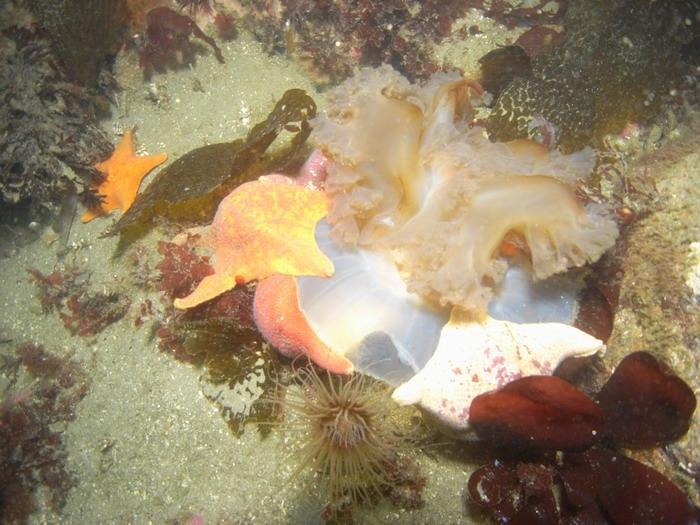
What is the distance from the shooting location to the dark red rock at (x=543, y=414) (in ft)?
9.04

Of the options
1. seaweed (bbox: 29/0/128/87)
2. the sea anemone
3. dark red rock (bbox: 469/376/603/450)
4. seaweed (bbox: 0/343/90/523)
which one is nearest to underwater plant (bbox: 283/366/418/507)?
the sea anemone

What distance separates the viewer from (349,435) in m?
2.98

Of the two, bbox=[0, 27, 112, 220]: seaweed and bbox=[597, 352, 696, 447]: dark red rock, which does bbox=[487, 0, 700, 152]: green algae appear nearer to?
bbox=[597, 352, 696, 447]: dark red rock

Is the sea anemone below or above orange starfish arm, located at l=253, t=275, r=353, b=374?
below

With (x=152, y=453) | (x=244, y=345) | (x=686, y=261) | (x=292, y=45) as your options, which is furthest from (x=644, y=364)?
(x=292, y=45)

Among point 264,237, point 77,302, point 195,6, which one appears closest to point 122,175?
point 77,302

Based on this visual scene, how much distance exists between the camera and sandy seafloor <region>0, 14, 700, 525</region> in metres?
3.40

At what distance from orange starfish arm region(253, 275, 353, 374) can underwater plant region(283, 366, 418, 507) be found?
4.3 inches

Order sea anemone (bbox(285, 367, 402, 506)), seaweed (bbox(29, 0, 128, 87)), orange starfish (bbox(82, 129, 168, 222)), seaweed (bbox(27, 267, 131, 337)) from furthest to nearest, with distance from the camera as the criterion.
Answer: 1. seaweed (bbox(29, 0, 128, 87))
2. orange starfish (bbox(82, 129, 168, 222))
3. seaweed (bbox(27, 267, 131, 337))
4. sea anemone (bbox(285, 367, 402, 506))

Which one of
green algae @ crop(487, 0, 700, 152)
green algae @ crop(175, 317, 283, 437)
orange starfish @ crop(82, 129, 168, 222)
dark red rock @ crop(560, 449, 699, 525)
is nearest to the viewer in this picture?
dark red rock @ crop(560, 449, 699, 525)

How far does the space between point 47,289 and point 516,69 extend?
16.8ft

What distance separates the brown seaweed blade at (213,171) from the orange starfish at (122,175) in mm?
640

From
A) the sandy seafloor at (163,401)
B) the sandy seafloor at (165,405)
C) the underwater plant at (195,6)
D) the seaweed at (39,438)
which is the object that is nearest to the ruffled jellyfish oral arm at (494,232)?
the sandy seafloor at (165,405)

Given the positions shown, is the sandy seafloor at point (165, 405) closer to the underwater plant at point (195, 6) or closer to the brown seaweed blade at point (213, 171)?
the brown seaweed blade at point (213, 171)
